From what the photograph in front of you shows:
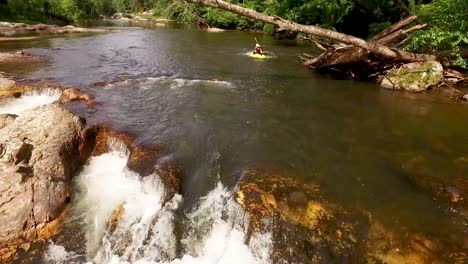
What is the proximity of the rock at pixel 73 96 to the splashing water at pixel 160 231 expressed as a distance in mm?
5818

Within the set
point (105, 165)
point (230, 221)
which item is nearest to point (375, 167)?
point (230, 221)

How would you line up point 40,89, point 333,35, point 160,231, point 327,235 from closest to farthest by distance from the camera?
point 327,235 < point 160,231 < point 40,89 < point 333,35

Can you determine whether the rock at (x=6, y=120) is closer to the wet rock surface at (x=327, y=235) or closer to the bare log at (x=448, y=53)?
the wet rock surface at (x=327, y=235)

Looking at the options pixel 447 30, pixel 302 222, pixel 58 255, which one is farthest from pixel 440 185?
pixel 447 30

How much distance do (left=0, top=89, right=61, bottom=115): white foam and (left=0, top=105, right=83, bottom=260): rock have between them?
309 cm

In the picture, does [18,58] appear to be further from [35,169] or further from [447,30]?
[447,30]

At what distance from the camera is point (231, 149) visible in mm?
9844

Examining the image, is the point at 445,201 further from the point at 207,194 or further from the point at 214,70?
the point at 214,70

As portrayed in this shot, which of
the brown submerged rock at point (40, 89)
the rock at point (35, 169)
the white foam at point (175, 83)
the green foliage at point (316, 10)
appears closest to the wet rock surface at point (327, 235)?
the rock at point (35, 169)

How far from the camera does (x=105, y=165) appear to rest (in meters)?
9.45

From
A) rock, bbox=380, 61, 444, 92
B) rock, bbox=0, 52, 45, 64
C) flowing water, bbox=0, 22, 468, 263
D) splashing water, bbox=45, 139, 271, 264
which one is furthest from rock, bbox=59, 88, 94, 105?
rock, bbox=380, 61, 444, 92

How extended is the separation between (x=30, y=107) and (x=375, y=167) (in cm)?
1121

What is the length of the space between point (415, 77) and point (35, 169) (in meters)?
14.3

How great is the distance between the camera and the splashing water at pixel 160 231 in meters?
6.95
